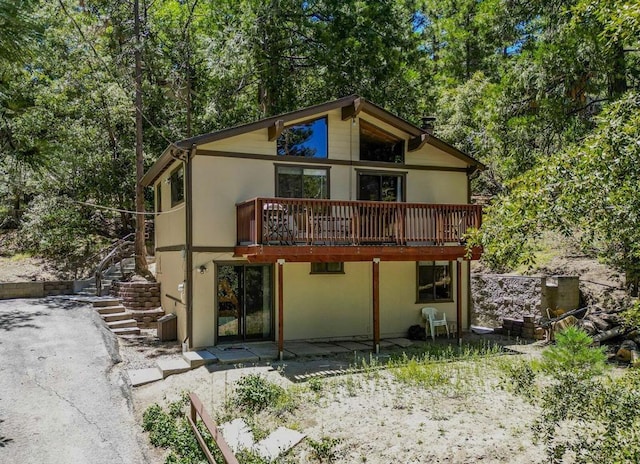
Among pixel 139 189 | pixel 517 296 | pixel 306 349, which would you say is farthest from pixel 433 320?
pixel 139 189

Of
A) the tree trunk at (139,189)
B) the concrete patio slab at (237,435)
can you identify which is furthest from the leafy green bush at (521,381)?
the tree trunk at (139,189)

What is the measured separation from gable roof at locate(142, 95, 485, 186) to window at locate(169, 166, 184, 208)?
1.06 feet

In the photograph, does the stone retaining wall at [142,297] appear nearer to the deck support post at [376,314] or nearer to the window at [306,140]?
the window at [306,140]

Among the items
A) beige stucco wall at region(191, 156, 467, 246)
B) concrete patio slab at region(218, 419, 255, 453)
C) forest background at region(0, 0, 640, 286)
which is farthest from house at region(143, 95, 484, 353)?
concrete patio slab at region(218, 419, 255, 453)

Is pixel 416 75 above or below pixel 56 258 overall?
above

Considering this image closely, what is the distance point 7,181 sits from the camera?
20.7 meters

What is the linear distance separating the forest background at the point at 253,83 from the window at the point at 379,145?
324 cm

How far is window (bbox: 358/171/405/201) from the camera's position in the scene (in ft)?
43.7

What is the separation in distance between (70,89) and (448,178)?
14976mm

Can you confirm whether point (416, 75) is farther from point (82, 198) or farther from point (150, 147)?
point (82, 198)

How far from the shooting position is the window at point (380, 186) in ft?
43.7

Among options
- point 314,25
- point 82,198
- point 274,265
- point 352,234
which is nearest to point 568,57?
point 352,234

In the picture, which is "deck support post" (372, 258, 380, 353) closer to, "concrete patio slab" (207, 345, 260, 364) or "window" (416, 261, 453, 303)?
"window" (416, 261, 453, 303)

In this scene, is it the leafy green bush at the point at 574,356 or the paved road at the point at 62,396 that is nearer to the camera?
the leafy green bush at the point at 574,356
